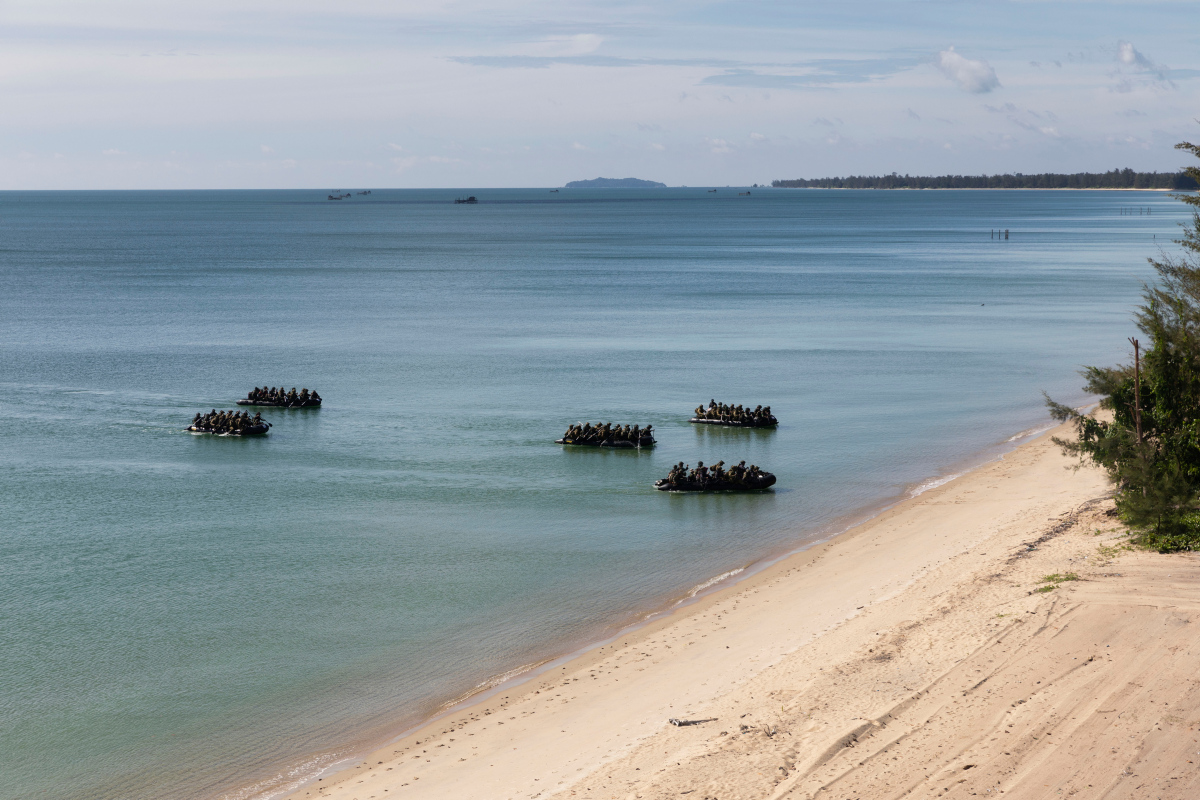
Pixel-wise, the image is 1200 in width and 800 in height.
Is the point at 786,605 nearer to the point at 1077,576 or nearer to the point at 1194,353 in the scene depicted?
the point at 1077,576

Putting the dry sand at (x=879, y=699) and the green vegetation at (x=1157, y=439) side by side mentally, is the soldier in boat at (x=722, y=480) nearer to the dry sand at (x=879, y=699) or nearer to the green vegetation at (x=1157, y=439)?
the dry sand at (x=879, y=699)

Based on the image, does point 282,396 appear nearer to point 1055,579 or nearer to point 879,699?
point 1055,579

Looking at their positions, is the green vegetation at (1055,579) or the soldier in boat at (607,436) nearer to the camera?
the green vegetation at (1055,579)

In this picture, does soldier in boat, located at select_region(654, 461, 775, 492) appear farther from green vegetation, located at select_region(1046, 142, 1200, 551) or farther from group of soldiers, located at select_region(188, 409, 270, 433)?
group of soldiers, located at select_region(188, 409, 270, 433)

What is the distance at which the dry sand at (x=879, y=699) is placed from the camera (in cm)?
1436

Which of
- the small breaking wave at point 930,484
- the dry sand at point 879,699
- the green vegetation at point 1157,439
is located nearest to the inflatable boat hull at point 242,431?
the dry sand at point 879,699

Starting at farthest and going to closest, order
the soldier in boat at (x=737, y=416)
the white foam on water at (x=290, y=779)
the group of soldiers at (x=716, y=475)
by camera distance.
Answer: the soldier in boat at (x=737, y=416) < the group of soldiers at (x=716, y=475) < the white foam on water at (x=290, y=779)

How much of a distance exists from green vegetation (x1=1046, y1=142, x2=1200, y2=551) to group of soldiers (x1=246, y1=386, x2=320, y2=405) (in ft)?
112

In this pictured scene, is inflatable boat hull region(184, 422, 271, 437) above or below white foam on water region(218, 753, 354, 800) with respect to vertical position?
above

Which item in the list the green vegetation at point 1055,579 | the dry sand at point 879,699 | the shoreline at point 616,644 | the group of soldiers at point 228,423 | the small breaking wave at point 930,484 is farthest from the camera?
the group of soldiers at point 228,423

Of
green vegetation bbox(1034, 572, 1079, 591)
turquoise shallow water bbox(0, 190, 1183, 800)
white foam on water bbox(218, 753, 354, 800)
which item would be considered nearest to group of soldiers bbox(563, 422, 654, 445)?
turquoise shallow water bbox(0, 190, 1183, 800)

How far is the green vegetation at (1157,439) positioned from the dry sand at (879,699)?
2.95 feet

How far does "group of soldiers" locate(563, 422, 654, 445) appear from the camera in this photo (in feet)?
135

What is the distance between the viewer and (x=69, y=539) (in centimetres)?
3080
